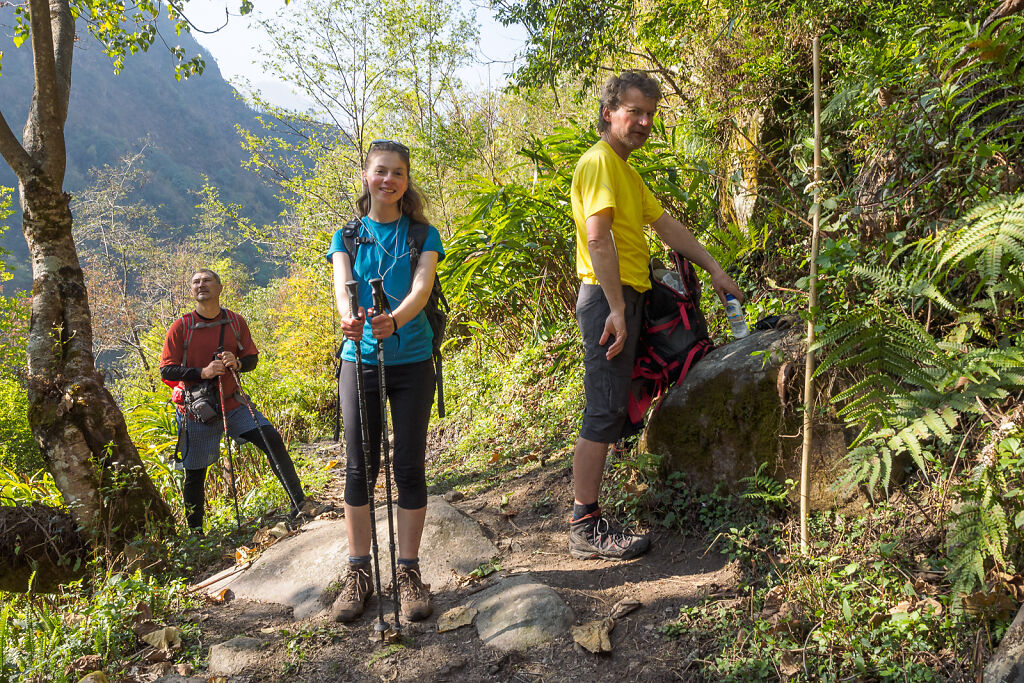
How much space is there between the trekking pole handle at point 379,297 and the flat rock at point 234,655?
1.59 meters

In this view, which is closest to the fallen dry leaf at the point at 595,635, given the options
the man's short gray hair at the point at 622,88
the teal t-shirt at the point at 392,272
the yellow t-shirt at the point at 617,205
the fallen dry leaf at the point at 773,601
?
the fallen dry leaf at the point at 773,601

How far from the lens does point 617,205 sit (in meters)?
2.81

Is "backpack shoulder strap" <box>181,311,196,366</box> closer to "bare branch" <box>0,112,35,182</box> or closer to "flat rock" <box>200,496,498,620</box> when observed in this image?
"bare branch" <box>0,112,35,182</box>

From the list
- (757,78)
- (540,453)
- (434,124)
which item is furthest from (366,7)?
(540,453)

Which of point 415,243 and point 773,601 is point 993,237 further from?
point 415,243

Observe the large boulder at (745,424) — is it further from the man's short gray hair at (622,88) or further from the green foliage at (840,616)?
the man's short gray hair at (622,88)

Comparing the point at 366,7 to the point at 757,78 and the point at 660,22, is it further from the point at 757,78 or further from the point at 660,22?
the point at 757,78

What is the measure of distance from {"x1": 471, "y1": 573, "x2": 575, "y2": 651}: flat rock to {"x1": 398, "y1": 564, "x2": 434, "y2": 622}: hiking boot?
223 millimetres

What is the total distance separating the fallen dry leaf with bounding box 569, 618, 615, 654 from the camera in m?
2.43

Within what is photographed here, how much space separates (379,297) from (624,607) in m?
1.69

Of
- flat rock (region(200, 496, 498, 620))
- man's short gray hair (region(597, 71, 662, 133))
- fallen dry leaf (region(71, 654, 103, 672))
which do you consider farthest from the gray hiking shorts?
fallen dry leaf (region(71, 654, 103, 672))

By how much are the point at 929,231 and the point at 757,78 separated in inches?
136

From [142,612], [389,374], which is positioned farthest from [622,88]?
[142,612]

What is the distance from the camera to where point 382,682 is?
244cm
